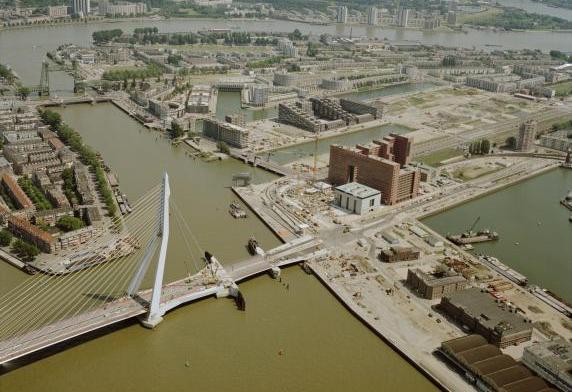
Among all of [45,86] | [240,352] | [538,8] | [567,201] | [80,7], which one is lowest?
[240,352]

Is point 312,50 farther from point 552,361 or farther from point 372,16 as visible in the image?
point 552,361

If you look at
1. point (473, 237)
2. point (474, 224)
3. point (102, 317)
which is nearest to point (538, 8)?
point (474, 224)

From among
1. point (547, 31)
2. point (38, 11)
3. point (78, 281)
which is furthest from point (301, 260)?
point (547, 31)

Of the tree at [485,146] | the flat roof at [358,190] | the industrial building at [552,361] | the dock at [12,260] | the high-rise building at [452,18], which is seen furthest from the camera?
the high-rise building at [452,18]

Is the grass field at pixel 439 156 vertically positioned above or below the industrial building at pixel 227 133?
below

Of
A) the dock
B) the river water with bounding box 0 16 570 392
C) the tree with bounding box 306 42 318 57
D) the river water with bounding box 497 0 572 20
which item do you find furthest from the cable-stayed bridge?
the river water with bounding box 497 0 572 20

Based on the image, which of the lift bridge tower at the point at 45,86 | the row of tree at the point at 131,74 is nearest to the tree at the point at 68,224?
the lift bridge tower at the point at 45,86

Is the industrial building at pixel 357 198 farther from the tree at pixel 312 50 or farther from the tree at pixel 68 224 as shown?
the tree at pixel 312 50

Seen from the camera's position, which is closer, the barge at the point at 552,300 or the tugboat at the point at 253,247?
the barge at the point at 552,300
